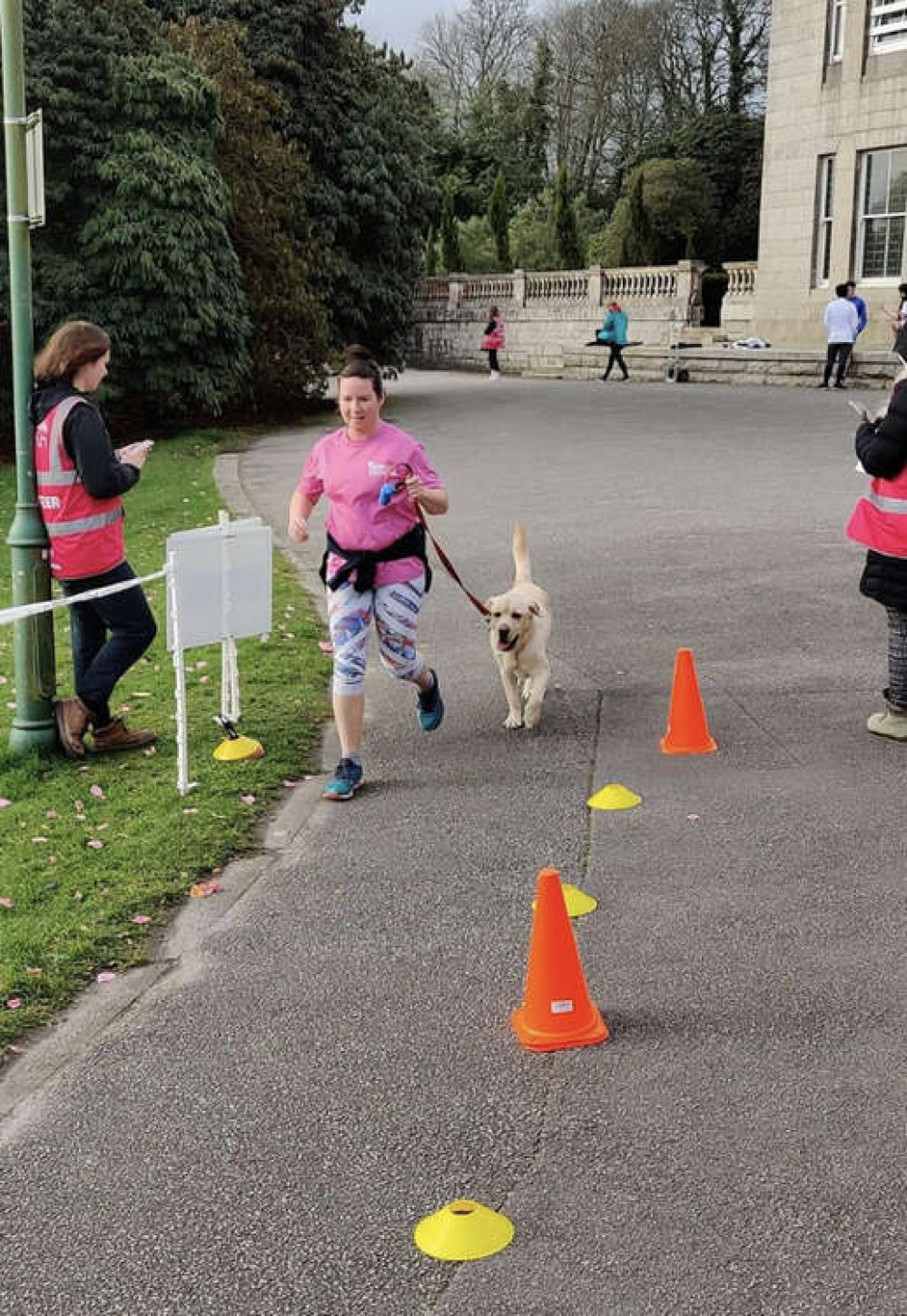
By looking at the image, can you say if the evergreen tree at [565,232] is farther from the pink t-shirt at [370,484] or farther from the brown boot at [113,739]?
the pink t-shirt at [370,484]

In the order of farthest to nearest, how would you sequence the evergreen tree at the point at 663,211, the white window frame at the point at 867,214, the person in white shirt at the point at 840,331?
the evergreen tree at the point at 663,211, the white window frame at the point at 867,214, the person in white shirt at the point at 840,331

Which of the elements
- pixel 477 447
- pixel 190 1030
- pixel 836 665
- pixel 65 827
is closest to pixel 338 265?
pixel 477 447

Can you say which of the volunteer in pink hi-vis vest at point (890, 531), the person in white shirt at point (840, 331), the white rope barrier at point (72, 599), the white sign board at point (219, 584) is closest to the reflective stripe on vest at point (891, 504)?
the volunteer in pink hi-vis vest at point (890, 531)

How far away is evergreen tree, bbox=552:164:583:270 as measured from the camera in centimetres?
5369

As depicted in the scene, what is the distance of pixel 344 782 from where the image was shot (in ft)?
21.2

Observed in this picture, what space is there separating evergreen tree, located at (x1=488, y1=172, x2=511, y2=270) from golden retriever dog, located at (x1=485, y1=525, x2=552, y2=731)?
53.2 m

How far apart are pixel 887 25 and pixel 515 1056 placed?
35172 millimetres

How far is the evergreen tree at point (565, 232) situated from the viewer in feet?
176

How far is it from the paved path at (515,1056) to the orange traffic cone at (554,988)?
0.07 metres

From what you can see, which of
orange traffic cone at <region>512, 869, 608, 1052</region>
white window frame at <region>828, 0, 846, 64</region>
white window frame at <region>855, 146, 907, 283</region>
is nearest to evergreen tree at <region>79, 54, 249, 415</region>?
white window frame at <region>855, 146, 907, 283</region>

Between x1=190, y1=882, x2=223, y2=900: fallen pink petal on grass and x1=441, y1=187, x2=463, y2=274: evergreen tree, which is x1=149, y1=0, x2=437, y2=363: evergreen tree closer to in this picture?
x1=190, y1=882, x2=223, y2=900: fallen pink petal on grass

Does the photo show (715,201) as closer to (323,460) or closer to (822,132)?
(822,132)

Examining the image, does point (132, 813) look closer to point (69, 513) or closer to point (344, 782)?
point (344, 782)

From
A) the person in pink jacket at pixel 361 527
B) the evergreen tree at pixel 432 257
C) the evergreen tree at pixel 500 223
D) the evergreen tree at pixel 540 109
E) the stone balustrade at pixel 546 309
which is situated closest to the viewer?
the person in pink jacket at pixel 361 527
